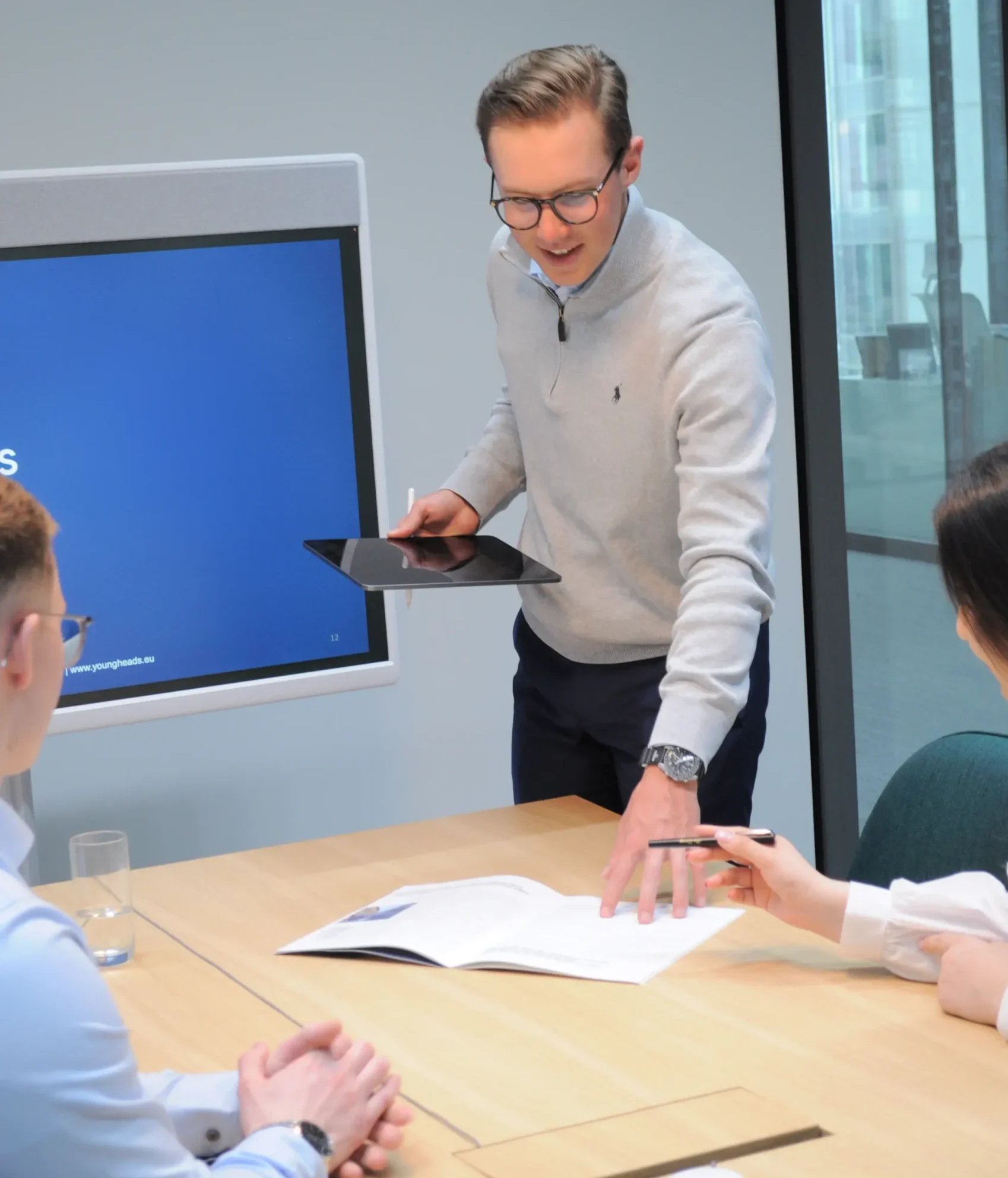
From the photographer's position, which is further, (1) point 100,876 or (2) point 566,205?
(2) point 566,205

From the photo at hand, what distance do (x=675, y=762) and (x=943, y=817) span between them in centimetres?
32

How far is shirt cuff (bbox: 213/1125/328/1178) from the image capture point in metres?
1.20

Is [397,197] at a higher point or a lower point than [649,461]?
higher

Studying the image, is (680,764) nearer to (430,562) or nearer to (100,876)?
(430,562)

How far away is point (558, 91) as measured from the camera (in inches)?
81.2

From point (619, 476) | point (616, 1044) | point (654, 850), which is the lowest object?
point (616, 1044)

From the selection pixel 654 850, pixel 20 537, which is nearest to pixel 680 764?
pixel 654 850

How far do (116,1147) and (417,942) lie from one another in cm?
72

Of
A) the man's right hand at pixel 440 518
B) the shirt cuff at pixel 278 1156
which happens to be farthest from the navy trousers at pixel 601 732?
the shirt cuff at pixel 278 1156

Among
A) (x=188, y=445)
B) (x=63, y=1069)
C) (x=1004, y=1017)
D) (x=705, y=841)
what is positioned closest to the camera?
(x=63, y=1069)

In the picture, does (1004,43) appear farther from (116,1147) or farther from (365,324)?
(116,1147)

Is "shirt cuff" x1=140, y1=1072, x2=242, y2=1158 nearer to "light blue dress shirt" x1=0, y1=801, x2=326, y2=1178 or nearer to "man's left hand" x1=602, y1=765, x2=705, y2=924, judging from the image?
"light blue dress shirt" x1=0, y1=801, x2=326, y2=1178

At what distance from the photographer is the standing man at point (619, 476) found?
201 cm

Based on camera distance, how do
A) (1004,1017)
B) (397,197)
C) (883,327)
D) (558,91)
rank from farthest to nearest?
(883,327) < (397,197) < (558,91) < (1004,1017)
